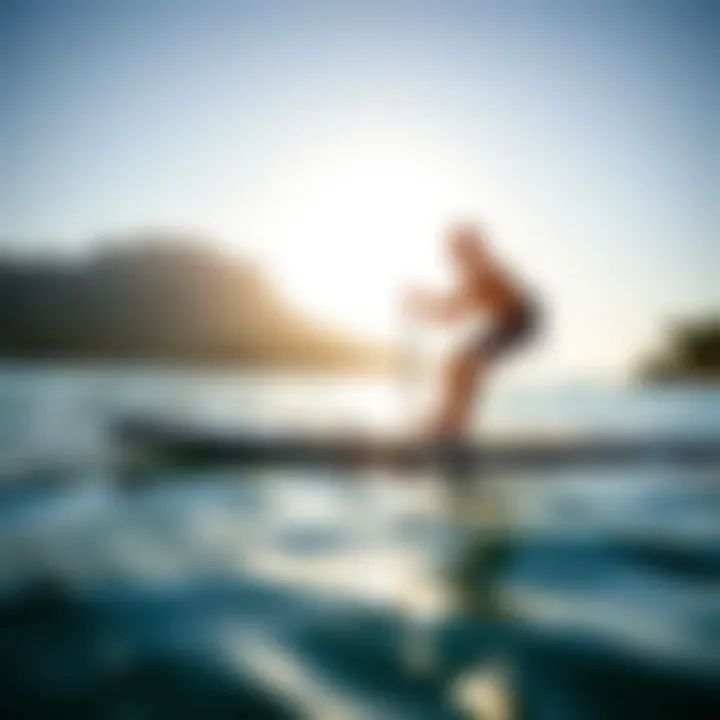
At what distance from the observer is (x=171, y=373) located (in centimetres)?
1419

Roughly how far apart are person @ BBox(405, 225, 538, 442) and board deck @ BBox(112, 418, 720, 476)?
0.34 m

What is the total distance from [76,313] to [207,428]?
690 centimetres

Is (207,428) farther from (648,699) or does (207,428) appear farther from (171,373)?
(171,373)

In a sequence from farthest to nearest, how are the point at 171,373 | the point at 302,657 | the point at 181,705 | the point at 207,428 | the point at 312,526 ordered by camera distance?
the point at 171,373 → the point at 207,428 → the point at 312,526 → the point at 302,657 → the point at 181,705

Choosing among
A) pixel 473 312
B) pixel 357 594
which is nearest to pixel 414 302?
pixel 473 312

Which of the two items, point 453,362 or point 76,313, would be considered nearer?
point 453,362

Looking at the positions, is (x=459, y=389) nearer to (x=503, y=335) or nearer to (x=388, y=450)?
(x=503, y=335)

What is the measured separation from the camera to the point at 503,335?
3.24 metres

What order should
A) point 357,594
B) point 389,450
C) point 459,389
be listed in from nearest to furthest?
point 357,594, point 389,450, point 459,389

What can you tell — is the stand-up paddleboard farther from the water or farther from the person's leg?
the person's leg

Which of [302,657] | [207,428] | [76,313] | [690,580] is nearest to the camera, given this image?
[302,657]

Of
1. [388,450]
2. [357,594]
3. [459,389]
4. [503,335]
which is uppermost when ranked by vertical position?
[503,335]

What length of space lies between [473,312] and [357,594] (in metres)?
1.69

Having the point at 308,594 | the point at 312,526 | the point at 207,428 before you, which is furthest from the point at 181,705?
the point at 207,428
